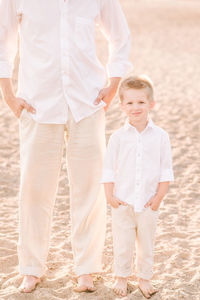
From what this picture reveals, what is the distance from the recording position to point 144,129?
3186 millimetres

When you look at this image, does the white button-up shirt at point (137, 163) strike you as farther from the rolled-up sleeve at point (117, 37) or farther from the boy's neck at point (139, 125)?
the rolled-up sleeve at point (117, 37)

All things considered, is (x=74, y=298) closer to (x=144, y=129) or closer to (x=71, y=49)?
(x=144, y=129)

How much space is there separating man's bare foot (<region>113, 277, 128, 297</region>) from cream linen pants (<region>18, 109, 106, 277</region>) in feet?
0.53

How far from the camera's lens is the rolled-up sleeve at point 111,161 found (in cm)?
318

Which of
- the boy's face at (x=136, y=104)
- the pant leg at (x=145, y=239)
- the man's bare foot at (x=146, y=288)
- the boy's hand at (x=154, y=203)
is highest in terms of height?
the boy's face at (x=136, y=104)

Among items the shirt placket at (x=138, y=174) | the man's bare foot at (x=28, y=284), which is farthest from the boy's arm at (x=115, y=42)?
the man's bare foot at (x=28, y=284)

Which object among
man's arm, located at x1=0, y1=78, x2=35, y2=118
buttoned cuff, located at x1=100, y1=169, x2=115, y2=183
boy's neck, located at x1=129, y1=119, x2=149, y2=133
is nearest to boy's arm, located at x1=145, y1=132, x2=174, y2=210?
boy's neck, located at x1=129, y1=119, x2=149, y2=133

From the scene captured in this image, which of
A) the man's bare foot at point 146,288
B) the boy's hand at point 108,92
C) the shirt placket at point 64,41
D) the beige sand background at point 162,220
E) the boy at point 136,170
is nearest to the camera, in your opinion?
the shirt placket at point 64,41

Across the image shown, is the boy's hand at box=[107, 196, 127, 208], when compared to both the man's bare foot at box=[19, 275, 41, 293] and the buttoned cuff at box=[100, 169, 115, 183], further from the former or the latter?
the man's bare foot at box=[19, 275, 41, 293]

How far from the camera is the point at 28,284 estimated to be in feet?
11.1

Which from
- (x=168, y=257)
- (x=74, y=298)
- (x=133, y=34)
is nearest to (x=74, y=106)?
(x=74, y=298)

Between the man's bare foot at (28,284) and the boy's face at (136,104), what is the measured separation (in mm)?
1192

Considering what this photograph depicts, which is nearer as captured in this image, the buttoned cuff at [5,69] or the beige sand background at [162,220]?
the buttoned cuff at [5,69]

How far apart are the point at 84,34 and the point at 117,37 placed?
33 cm
